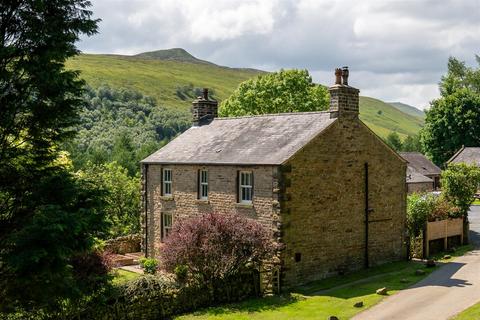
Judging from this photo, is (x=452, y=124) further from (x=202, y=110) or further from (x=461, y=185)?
(x=202, y=110)

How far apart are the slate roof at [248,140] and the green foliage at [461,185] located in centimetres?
1294

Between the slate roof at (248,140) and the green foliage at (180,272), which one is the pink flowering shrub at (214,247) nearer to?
the green foliage at (180,272)

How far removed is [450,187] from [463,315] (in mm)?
18325

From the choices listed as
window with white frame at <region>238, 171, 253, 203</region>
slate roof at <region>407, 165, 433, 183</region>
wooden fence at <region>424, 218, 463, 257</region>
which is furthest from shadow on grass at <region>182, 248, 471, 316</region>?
slate roof at <region>407, 165, 433, 183</region>

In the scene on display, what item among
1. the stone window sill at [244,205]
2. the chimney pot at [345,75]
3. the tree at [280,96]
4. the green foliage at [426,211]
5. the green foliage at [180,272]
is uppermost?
the tree at [280,96]

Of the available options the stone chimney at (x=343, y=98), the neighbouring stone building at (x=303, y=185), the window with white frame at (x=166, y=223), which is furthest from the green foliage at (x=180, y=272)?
the stone chimney at (x=343, y=98)

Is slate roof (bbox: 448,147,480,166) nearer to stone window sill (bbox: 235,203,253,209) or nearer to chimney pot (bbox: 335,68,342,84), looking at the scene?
chimney pot (bbox: 335,68,342,84)

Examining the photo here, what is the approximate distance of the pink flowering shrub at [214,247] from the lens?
23578 millimetres

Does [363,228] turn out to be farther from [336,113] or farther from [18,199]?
[18,199]

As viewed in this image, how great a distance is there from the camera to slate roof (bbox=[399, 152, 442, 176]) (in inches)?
2896

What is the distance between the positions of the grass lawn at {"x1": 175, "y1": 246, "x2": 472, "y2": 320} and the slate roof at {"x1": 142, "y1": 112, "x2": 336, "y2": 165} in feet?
20.6

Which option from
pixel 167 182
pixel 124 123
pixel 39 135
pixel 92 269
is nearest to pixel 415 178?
pixel 167 182

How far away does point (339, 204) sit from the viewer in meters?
28.1

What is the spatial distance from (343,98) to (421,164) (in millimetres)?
51462
